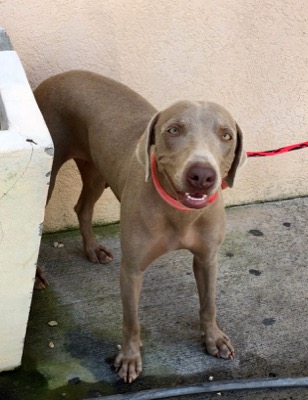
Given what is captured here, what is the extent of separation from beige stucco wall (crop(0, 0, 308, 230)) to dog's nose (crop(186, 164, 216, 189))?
5.13ft

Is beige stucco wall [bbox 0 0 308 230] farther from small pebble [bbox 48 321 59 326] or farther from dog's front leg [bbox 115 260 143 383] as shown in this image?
dog's front leg [bbox 115 260 143 383]

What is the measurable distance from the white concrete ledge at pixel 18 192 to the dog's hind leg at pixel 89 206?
3.10ft

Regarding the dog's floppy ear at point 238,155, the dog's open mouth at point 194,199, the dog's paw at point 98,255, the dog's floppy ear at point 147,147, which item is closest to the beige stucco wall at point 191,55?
the dog's paw at point 98,255

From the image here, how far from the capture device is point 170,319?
140 inches

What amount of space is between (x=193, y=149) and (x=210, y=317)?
1101 millimetres

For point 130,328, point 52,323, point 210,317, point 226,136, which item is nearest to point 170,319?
point 210,317

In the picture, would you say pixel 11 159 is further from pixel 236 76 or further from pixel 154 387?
pixel 236 76

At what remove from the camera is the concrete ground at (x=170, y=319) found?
3.18m

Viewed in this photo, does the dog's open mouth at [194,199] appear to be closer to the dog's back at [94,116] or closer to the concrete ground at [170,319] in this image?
the dog's back at [94,116]

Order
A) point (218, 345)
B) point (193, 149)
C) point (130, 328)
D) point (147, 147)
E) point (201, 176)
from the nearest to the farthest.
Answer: point (201, 176) → point (193, 149) → point (147, 147) → point (130, 328) → point (218, 345)

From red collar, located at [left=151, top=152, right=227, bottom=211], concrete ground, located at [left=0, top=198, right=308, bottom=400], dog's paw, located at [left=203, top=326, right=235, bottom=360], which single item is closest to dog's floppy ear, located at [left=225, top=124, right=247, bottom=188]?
red collar, located at [left=151, top=152, right=227, bottom=211]

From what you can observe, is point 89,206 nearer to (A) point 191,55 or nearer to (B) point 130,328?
(B) point 130,328

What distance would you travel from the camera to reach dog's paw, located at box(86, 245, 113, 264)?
13.0 feet

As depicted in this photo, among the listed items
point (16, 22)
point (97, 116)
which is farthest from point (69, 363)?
point (16, 22)
